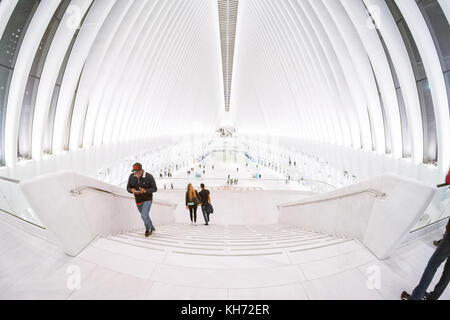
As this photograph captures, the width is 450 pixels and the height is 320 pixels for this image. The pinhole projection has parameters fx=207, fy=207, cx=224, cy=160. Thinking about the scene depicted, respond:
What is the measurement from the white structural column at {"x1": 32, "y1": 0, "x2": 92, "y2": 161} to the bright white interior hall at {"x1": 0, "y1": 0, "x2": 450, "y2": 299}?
1.8 inches

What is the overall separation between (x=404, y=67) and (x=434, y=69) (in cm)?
136

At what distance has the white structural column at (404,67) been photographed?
7.45 m

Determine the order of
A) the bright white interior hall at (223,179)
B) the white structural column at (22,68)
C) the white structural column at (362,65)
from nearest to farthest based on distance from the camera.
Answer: the bright white interior hall at (223,179) < the white structural column at (22,68) < the white structural column at (362,65)

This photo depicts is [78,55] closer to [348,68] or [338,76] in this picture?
[348,68]

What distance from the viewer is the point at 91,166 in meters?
11.8

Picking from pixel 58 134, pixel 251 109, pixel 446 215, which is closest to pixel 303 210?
pixel 446 215

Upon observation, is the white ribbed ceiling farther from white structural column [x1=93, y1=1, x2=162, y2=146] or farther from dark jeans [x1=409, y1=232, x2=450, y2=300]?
dark jeans [x1=409, y1=232, x2=450, y2=300]

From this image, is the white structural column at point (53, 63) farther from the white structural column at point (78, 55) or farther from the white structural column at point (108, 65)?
the white structural column at point (108, 65)

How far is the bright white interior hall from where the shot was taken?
2268mm

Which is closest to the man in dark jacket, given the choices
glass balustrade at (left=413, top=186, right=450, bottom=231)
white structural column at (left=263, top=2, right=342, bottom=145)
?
glass balustrade at (left=413, top=186, right=450, bottom=231)

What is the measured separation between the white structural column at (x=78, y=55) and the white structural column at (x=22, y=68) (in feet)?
7.81

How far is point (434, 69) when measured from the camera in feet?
20.5

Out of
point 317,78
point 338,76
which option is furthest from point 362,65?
point 317,78

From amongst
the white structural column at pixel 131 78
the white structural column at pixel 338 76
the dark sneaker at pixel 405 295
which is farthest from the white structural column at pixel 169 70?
the dark sneaker at pixel 405 295
